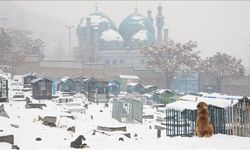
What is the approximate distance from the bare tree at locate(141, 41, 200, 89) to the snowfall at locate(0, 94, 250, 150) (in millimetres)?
23467

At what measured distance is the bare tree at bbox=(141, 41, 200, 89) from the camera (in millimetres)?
49594

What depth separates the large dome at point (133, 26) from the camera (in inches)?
2781

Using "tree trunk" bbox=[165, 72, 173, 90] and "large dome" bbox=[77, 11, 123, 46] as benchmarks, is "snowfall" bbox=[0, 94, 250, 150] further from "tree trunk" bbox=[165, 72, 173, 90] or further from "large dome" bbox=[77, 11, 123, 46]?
"large dome" bbox=[77, 11, 123, 46]

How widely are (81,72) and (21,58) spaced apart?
846cm

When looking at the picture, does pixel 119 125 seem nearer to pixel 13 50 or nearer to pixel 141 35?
pixel 13 50

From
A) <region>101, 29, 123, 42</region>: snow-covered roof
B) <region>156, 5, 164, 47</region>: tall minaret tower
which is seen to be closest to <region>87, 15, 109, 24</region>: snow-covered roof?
<region>101, 29, 123, 42</region>: snow-covered roof

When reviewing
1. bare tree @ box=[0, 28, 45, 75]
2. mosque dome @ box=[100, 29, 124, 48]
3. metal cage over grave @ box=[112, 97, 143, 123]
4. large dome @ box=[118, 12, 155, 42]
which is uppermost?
large dome @ box=[118, 12, 155, 42]

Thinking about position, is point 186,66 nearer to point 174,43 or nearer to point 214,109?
point 174,43

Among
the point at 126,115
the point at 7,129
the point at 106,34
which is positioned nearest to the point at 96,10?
the point at 106,34

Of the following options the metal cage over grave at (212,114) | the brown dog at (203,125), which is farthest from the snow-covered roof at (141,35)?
the brown dog at (203,125)

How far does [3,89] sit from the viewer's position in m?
29.0

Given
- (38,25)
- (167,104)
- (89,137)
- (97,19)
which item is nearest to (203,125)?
(167,104)

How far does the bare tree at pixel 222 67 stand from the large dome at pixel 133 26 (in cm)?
2211

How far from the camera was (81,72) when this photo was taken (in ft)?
177
